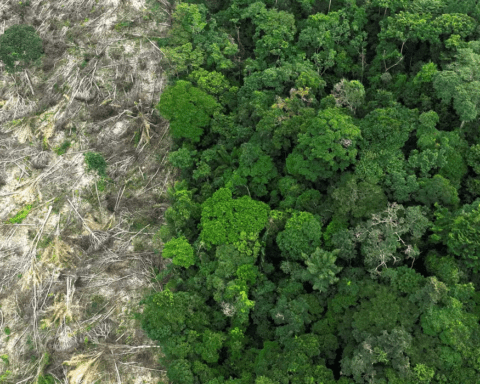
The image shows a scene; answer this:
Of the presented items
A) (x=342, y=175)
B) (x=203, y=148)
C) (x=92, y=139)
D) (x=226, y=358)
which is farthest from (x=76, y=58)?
(x=226, y=358)

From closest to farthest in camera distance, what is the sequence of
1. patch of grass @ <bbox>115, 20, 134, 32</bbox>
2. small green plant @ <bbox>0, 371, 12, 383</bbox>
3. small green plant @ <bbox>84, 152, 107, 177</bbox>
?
small green plant @ <bbox>0, 371, 12, 383</bbox> < small green plant @ <bbox>84, 152, 107, 177</bbox> < patch of grass @ <bbox>115, 20, 134, 32</bbox>

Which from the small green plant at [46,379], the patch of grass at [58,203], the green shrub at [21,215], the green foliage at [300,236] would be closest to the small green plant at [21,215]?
the green shrub at [21,215]

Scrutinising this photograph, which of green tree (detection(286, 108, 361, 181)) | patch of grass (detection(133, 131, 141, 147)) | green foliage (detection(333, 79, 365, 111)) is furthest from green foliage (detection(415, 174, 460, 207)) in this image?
patch of grass (detection(133, 131, 141, 147))

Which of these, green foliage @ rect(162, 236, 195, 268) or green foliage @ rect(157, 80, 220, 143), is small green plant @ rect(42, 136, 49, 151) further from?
green foliage @ rect(162, 236, 195, 268)

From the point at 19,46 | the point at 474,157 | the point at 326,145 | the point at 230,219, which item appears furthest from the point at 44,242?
the point at 474,157

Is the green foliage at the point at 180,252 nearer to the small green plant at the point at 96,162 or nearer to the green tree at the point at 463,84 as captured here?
the small green plant at the point at 96,162
